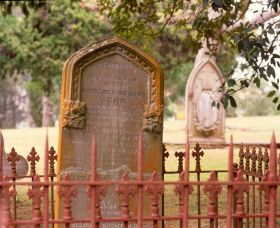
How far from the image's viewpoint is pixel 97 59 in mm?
6461

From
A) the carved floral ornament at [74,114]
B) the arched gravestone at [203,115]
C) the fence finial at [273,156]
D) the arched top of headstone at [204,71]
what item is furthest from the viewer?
the arched gravestone at [203,115]

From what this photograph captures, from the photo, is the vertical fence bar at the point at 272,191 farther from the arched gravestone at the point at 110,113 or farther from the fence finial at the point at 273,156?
the arched gravestone at the point at 110,113

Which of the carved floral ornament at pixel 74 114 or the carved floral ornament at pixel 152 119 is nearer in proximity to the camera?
the carved floral ornament at pixel 74 114

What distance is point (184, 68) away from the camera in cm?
3356

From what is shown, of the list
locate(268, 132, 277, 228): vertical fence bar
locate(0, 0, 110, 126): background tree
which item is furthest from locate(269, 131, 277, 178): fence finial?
locate(0, 0, 110, 126): background tree

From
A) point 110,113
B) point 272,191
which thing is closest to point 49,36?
point 110,113

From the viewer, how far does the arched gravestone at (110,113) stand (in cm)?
630

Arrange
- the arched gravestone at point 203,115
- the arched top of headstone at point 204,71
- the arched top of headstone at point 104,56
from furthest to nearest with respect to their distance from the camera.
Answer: the arched gravestone at point 203,115
the arched top of headstone at point 204,71
the arched top of headstone at point 104,56

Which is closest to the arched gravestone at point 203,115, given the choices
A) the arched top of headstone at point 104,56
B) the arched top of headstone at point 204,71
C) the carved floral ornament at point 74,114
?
the arched top of headstone at point 204,71

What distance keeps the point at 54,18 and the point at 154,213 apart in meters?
23.0

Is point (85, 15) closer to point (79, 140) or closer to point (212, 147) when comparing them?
point (212, 147)

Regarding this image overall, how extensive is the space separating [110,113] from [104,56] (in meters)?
0.61

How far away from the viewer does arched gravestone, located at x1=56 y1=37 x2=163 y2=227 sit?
248 inches

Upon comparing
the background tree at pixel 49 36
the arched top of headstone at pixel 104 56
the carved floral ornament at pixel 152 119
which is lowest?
the carved floral ornament at pixel 152 119
